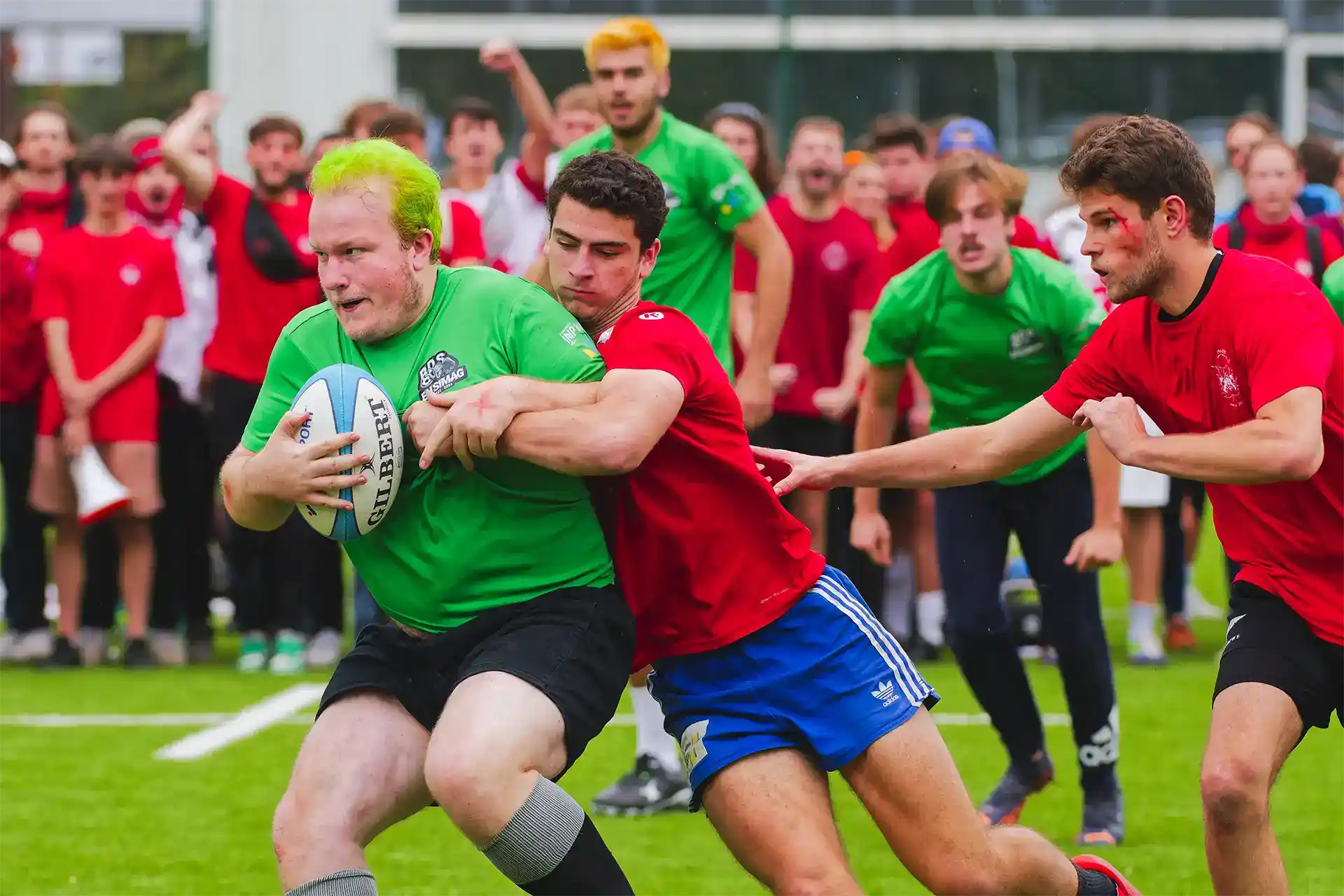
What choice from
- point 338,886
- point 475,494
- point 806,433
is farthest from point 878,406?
point 806,433

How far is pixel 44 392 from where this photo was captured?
988cm

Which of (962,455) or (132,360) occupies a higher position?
(132,360)

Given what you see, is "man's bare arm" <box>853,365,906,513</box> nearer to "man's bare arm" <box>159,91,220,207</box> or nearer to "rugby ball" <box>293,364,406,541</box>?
"rugby ball" <box>293,364,406,541</box>

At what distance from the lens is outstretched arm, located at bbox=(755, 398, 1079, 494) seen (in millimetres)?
4653

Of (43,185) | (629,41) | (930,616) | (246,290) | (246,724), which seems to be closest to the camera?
(629,41)

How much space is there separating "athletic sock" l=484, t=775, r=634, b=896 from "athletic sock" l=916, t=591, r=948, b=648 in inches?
249

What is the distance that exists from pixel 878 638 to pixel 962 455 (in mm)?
617

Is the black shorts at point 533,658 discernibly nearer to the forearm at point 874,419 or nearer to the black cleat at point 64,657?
the forearm at point 874,419

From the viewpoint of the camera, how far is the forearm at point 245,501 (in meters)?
4.10

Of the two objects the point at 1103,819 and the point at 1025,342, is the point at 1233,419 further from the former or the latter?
the point at 1103,819

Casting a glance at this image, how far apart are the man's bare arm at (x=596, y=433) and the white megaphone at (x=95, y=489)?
5.91 m

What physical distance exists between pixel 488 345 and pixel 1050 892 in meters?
1.81

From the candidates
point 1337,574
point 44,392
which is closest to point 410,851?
point 1337,574

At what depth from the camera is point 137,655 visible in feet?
32.7
